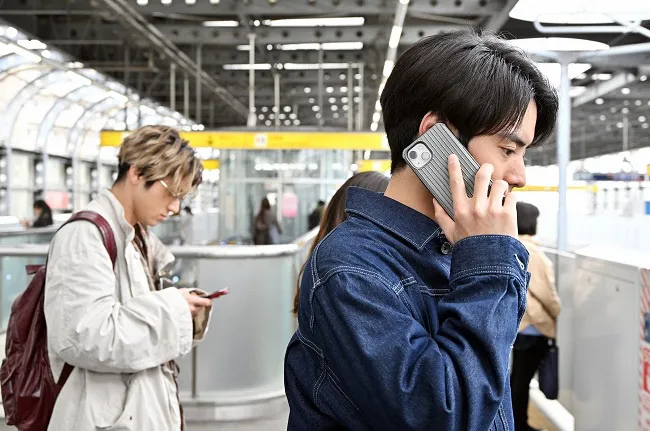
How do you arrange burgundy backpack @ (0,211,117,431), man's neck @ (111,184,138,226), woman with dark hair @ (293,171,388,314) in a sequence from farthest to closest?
1. woman with dark hair @ (293,171,388,314)
2. man's neck @ (111,184,138,226)
3. burgundy backpack @ (0,211,117,431)

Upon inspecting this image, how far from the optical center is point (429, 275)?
1162 mm

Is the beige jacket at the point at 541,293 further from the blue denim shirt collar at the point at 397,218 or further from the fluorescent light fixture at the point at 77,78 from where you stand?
the fluorescent light fixture at the point at 77,78

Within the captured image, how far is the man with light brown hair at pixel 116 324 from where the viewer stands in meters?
2.04

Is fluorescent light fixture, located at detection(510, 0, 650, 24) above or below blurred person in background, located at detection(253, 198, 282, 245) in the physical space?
above

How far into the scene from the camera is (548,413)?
5.91 m

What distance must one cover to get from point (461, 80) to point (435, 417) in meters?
0.47

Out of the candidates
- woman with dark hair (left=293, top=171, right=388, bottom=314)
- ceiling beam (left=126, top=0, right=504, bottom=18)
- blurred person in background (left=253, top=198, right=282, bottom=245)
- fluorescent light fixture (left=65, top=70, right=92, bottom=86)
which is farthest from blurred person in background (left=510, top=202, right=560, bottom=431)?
fluorescent light fixture (left=65, top=70, right=92, bottom=86)

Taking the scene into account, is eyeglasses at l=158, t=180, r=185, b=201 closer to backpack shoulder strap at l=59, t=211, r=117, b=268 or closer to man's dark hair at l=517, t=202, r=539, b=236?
backpack shoulder strap at l=59, t=211, r=117, b=268

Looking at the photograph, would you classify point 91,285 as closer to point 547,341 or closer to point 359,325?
point 359,325

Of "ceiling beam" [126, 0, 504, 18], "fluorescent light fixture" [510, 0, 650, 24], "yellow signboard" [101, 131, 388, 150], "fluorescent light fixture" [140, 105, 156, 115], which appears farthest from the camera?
"fluorescent light fixture" [140, 105, 156, 115]

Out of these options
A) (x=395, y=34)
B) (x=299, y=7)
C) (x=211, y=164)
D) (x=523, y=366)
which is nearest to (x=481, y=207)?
(x=523, y=366)

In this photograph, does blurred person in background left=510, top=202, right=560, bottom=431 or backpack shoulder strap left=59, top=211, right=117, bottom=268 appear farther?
blurred person in background left=510, top=202, right=560, bottom=431

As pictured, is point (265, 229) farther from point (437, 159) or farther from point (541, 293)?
point (437, 159)

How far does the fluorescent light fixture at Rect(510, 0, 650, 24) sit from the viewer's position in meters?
5.39
